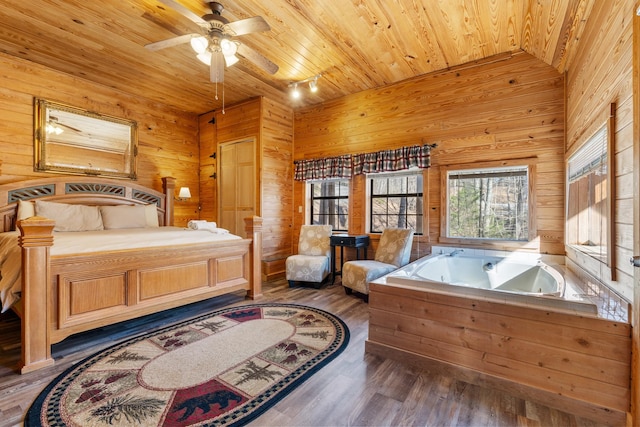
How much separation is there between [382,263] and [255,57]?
282 cm

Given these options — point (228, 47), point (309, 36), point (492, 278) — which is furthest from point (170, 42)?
point (492, 278)

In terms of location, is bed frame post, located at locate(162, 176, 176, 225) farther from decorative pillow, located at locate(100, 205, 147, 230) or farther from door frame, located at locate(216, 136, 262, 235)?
door frame, located at locate(216, 136, 262, 235)

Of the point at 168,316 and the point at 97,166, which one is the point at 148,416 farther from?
the point at 97,166

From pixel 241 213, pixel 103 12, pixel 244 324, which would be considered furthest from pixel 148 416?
pixel 241 213

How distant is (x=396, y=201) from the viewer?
171 inches

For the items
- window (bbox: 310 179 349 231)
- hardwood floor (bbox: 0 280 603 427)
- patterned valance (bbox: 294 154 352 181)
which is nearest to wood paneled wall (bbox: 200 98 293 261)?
patterned valance (bbox: 294 154 352 181)

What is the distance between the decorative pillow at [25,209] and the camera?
135 inches

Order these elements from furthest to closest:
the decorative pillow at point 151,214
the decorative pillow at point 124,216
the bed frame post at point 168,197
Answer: the bed frame post at point 168,197
the decorative pillow at point 151,214
the decorative pillow at point 124,216

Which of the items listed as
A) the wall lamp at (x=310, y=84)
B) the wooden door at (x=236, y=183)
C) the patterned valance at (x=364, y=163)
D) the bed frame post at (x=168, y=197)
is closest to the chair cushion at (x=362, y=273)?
the patterned valance at (x=364, y=163)

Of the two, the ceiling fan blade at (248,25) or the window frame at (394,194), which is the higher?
the ceiling fan blade at (248,25)

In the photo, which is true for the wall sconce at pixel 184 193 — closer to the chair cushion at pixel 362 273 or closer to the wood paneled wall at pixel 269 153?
the wood paneled wall at pixel 269 153

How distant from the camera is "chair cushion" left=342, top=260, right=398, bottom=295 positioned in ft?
11.6

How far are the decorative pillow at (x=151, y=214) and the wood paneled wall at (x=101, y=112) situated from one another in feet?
2.03

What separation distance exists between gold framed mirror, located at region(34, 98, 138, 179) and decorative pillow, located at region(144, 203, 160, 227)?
0.65m
